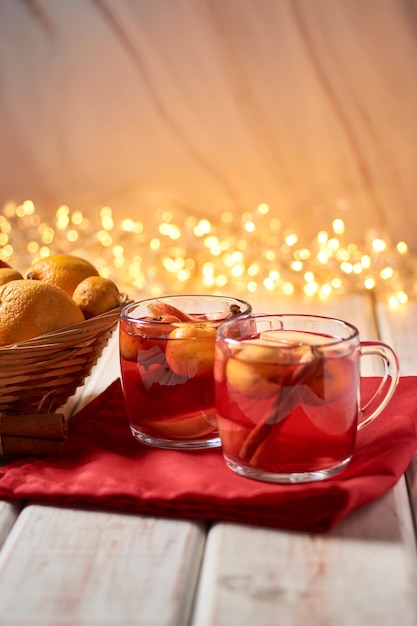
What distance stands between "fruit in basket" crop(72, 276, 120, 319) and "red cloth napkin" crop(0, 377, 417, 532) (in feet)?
0.55

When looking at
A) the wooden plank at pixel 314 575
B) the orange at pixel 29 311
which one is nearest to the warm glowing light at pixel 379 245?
the orange at pixel 29 311

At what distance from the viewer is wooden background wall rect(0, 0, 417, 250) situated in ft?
5.98

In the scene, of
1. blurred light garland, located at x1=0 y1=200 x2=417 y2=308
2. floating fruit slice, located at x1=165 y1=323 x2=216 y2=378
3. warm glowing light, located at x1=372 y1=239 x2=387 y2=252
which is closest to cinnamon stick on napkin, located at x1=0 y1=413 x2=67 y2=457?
floating fruit slice, located at x1=165 y1=323 x2=216 y2=378

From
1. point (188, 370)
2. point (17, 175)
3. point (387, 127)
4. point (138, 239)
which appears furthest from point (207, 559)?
point (17, 175)

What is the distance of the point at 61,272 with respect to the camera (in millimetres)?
1052

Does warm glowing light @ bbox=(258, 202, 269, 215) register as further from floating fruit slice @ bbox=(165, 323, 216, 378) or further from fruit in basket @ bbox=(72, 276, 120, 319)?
floating fruit slice @ bbox=(165, 323, 216, 378)

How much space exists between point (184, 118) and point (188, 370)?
1190 millimetres

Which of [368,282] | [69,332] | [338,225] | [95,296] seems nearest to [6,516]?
[69,332]

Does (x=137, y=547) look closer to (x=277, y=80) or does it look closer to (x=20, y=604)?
(x=20, y=604)

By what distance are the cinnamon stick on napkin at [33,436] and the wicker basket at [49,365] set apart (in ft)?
0.13

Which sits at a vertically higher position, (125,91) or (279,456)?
(125,91)

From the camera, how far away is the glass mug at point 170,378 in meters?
0.84

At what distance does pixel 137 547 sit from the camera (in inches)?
27.0

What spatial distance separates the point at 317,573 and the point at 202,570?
0.29 ft
